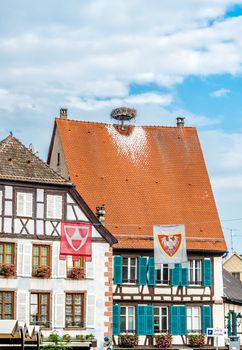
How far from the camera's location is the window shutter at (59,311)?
40500 mm

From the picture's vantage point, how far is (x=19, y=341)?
39125mm

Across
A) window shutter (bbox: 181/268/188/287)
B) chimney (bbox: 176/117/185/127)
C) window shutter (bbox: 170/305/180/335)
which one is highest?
chimney (bbox: 176/117/185/127)

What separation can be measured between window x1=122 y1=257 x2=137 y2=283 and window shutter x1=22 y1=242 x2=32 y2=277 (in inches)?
259

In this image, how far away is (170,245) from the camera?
132 ft

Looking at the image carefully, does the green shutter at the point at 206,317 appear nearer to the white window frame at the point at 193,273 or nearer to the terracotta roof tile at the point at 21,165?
the white window frame at the point at 193,273

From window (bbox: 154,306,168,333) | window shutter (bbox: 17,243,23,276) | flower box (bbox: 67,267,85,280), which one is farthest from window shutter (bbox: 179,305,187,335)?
window shutter (bbox: 17,243,23,276)

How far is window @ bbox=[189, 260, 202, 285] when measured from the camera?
46250mm

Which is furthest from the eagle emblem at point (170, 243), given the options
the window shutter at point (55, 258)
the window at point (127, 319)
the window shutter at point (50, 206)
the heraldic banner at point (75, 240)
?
the window at point (127, 319)

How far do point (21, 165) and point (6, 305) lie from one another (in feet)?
22.7

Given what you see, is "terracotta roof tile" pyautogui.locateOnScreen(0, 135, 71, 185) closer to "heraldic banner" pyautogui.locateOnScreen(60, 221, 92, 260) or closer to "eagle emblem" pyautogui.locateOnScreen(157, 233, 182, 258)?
"heraldic banner" pyautogui.locateOnScreen(60, 221, 92, 260)

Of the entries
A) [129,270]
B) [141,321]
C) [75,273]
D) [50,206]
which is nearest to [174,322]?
[141,321]

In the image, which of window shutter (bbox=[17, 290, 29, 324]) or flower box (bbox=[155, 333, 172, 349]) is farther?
flower box (bbox=[155, 333, 172, 349])

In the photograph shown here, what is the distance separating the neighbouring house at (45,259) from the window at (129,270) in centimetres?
291

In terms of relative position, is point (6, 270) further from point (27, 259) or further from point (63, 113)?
point (63, 113)
